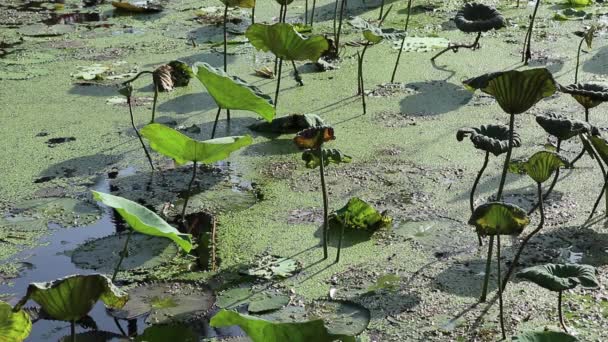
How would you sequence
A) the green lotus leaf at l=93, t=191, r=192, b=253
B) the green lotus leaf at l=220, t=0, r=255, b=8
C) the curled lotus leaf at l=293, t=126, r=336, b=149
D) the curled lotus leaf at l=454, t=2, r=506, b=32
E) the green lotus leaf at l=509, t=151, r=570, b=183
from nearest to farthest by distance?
the green lotus leaf at l=93, t=191, r=192, b=253
the green lotus leaf at l=509, t=151, r=570, b=183
the curled lotus leaf at l=293, t=126, r=336, b=149
the green lotus leaf at l=220, t=0, r=255, b=8
the curled lotus leaf at l=454, t=2, r=506, b=32

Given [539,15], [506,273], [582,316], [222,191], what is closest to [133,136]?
[222,191]

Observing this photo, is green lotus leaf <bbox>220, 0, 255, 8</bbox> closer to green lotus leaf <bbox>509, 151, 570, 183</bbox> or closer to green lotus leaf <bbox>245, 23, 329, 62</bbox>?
green lotus leaf <bbox>245, 23, 329, 62</bbox>

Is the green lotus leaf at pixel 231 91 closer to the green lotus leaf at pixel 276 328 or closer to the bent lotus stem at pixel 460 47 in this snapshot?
the green lotus leaf at pixel 276 328

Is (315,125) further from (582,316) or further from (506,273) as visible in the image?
(582,316)

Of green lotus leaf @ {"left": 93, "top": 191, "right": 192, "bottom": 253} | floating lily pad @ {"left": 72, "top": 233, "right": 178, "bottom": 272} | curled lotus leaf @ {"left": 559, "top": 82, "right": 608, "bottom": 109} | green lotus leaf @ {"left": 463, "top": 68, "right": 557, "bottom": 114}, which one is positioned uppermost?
green lotus leaf @ {"left": 463, "top": 68, "right": 557, "bottom": 114}

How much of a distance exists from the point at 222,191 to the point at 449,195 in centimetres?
69

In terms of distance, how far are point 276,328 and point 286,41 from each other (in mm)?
1794

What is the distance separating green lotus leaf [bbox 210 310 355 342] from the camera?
1.61 m

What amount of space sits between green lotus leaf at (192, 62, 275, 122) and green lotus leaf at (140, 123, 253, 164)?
10.5 inches

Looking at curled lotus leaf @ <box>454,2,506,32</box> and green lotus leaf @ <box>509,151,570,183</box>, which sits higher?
green lotus leaf @ <box>509,151,570,183</box>

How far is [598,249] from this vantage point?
2.49 meters

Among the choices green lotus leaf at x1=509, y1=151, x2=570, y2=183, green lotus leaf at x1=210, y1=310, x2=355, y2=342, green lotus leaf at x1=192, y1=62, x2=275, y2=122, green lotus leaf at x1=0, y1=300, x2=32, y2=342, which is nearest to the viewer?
green lotus leaf at x1=210, y1=310, x2=355, y2=342

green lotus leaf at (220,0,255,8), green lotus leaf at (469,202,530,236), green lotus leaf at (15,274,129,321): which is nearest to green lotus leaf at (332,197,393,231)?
green lotus leaf at (469,202,530,236)

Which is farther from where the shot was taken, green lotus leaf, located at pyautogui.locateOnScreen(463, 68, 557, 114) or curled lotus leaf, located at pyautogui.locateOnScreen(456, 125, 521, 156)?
curled lotus leaf, located at pyautogui.locateOnScreen(456, 125, 521, 156)
